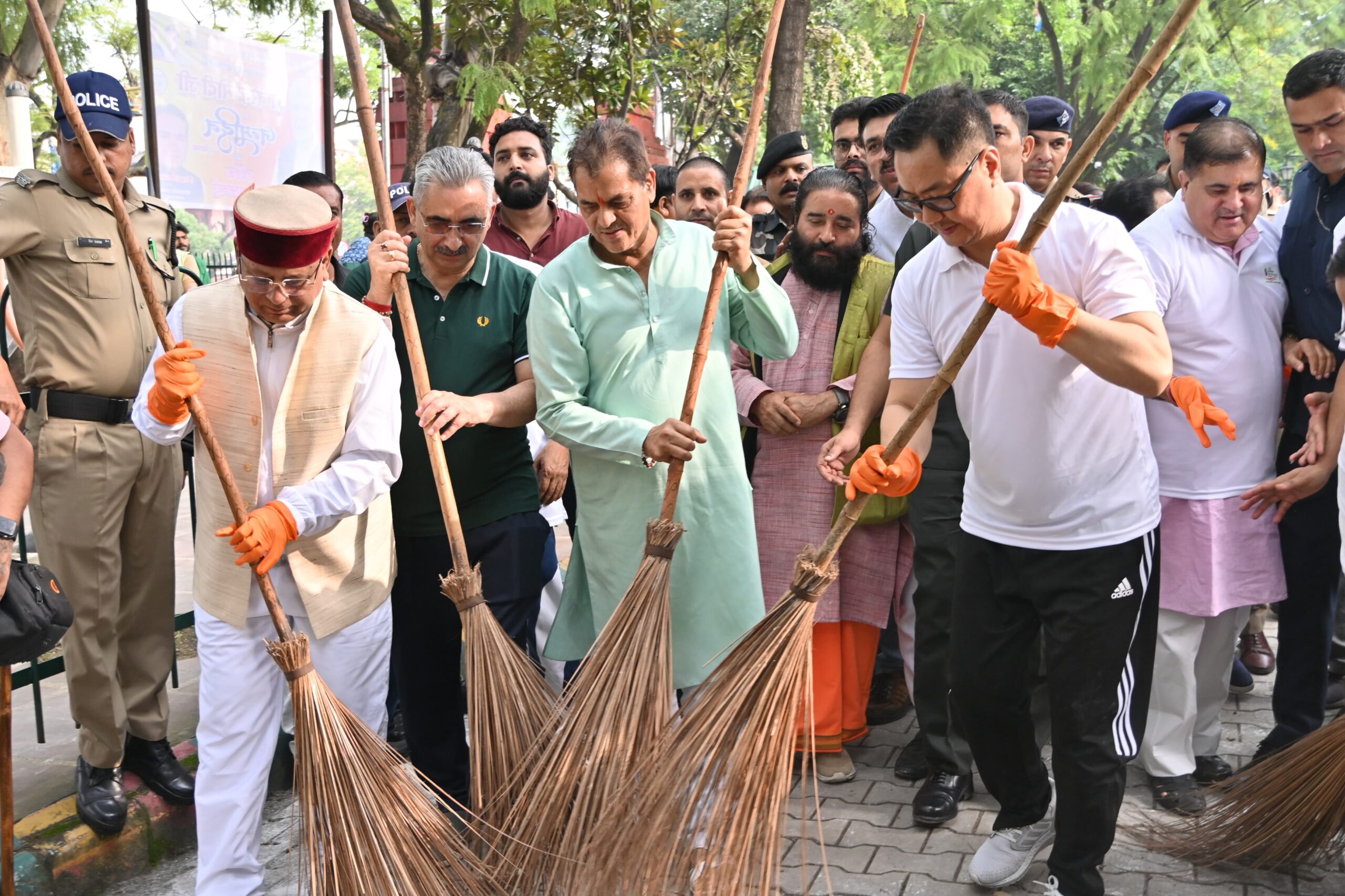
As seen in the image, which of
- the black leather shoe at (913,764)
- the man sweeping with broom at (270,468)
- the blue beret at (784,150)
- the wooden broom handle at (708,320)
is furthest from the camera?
the blue beret at (784,150)

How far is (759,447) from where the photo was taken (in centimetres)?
433

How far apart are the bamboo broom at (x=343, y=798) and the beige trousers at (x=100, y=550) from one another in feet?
3.23

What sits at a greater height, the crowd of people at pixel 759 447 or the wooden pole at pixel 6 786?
the crowd of people at pixel 759 447

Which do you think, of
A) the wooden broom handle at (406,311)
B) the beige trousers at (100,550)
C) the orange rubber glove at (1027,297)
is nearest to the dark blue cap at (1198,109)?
the orange rubber glove at (1027,297)

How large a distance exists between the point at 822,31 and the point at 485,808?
1295 centimetres

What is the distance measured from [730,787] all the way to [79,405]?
93.8 inches

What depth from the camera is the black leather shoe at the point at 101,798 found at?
3.62 meters

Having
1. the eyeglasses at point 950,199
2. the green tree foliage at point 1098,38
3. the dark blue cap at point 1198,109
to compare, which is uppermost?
the green tree foliage at point 1098,38

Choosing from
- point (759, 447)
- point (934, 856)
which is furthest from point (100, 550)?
point (934, 856)

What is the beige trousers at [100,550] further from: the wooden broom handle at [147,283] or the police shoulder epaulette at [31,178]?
the wooden broom handle at [147,283]

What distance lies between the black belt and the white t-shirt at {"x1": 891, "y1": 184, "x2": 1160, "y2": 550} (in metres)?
2.54

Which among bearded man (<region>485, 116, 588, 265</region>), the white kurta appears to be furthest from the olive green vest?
the white kurta

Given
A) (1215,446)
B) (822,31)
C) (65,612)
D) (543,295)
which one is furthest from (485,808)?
(822,31)

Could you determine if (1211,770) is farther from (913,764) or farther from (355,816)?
(355,816)
